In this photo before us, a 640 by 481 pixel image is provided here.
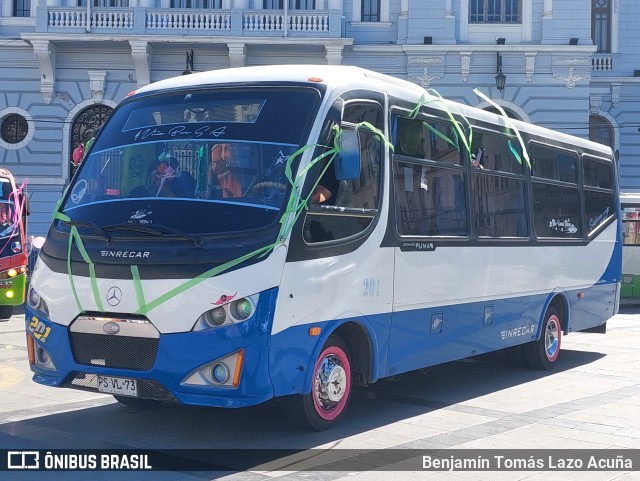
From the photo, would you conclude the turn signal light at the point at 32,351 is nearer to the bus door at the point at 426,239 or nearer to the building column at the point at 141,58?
the bus door at the point at 426,239

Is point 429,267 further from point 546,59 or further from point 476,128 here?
point 546,59

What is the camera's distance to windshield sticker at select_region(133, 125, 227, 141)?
25.3 feet

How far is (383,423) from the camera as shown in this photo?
8.35m

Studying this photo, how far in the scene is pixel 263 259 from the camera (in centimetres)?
695

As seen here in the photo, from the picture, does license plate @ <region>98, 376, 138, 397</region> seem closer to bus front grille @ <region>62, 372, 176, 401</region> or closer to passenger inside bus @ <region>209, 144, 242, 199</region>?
bus front grille @ <region>62, 372, 176, 401</region>

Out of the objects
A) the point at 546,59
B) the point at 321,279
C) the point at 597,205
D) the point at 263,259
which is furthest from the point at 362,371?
the point at 546,59

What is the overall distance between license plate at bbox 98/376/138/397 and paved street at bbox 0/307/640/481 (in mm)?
425

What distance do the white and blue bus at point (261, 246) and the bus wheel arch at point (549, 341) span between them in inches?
89.7

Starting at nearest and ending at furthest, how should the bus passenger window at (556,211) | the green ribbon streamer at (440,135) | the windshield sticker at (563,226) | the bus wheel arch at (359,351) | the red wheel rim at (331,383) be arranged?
the red wheel rim at (331,383), the bus wheel arch at (359,351), the green ribbon streamer at (440,135), the bus passenger window at (556,211), the windshield sticker at (563,226)

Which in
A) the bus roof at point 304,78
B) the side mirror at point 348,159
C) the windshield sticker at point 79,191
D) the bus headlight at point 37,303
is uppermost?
the bus roof at point 304,78

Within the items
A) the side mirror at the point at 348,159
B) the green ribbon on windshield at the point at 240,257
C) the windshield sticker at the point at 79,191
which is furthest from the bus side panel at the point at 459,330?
the windshield sticker at the point at 79,191

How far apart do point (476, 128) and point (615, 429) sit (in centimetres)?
353

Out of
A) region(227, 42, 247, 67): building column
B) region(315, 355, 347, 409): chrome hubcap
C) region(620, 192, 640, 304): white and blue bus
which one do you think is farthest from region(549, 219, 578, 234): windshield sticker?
region(227, 42, 247, 67): building column

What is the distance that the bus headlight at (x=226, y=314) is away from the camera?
6852mm
